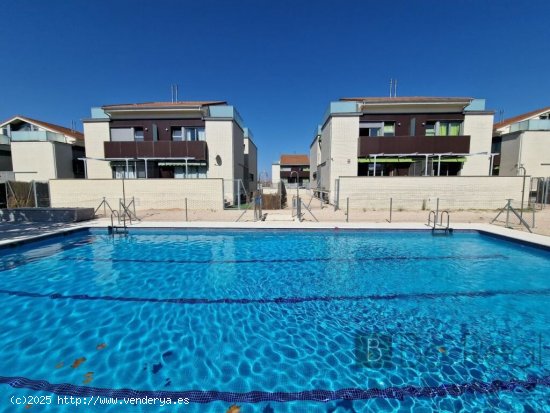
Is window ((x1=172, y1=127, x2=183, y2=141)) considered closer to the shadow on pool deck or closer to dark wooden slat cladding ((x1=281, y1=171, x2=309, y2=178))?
the shadow on pool deck

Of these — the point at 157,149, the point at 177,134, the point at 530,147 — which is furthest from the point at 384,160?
the point at 157,149

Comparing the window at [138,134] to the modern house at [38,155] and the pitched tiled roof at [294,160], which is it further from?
the pitched tiled roof at [294,160]

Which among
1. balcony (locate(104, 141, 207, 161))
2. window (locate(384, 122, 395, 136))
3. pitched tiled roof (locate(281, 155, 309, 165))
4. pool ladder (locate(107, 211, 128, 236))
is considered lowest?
pool ladder (locate(107, 211, 128, 236))

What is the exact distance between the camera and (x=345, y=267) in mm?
6984

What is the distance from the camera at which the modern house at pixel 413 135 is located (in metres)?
19.5

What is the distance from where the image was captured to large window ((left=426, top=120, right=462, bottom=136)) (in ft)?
66.5

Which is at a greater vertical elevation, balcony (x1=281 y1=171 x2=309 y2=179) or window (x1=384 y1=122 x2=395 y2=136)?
window (x1=384 y1=122 x2=395 y2=136)

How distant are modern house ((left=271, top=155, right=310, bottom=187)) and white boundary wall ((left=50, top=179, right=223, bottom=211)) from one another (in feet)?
105

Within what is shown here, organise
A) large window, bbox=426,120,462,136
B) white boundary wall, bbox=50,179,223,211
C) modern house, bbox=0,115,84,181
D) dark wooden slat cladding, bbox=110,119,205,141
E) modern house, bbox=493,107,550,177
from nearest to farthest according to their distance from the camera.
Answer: white boundary wall, bbox=50,179,223,211, large window, bbox=426,120,462,136, dark wooden slat cladding, bbox=110,119,205,141, modern house, bbox=493,107,550,177, modern house, bbox=0,115,84,181

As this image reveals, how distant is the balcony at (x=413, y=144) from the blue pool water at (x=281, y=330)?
13.2 m

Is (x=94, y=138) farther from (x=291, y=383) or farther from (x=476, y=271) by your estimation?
(x=476, y=271)

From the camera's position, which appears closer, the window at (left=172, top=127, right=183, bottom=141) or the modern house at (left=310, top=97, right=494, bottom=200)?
the modern house at (left=310, top=97, right=494, bottom=200)

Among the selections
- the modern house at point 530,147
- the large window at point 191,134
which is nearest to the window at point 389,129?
the modern house at point 530,147

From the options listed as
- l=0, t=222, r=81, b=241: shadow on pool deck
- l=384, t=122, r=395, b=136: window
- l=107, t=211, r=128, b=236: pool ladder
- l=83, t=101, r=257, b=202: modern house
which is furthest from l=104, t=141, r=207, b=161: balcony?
l=384, t=122, r=395, b=136: window
